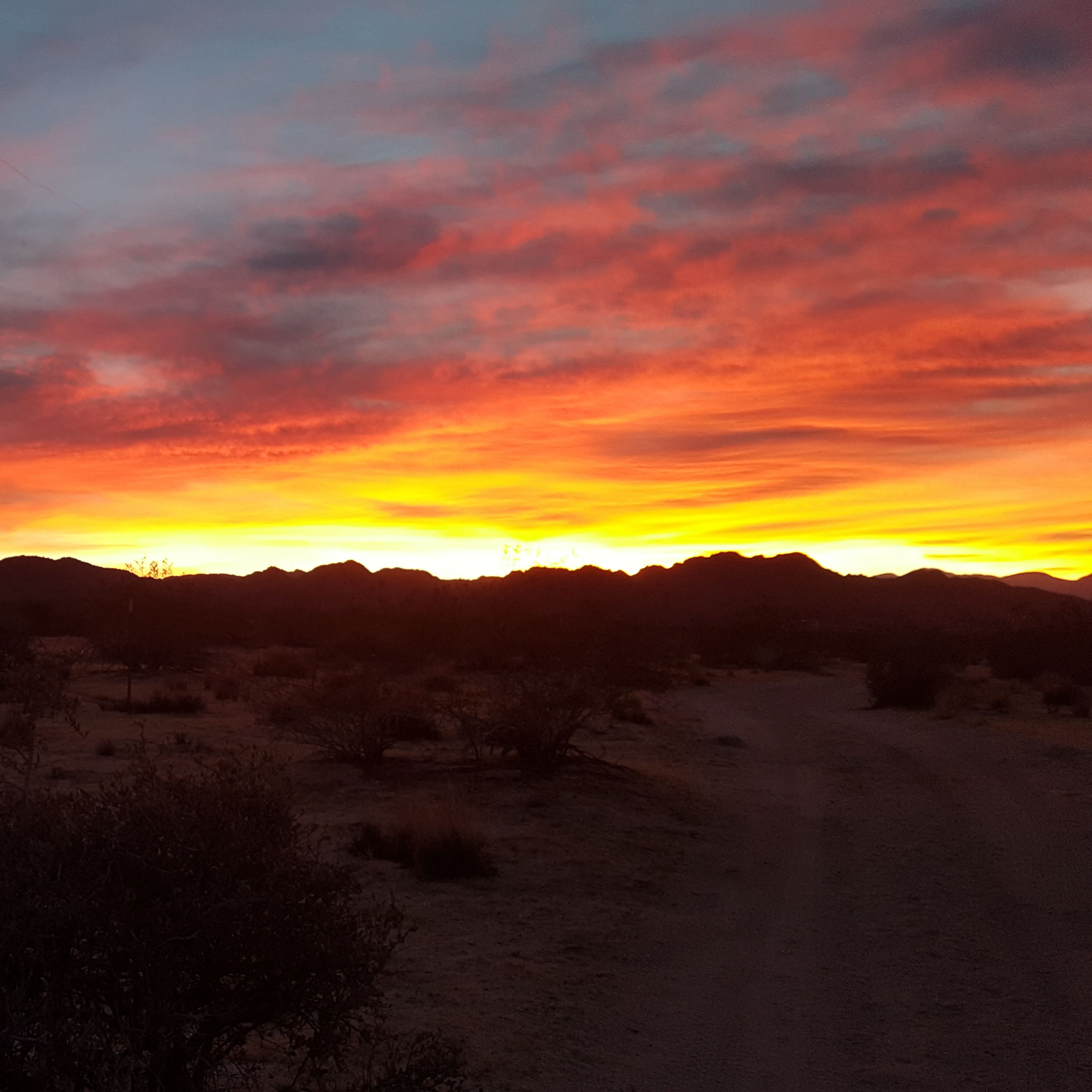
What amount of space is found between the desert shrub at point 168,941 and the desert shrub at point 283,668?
1286 inches

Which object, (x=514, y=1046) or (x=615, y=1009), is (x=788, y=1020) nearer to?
(x=615, y=1009)

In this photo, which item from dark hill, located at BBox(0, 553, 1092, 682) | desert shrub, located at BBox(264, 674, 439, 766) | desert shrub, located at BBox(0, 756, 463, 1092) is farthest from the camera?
dark hill, located at BBox(0, 553, 1092, 682)

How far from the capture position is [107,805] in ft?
16.9

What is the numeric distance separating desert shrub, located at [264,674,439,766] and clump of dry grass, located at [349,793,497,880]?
4193mm

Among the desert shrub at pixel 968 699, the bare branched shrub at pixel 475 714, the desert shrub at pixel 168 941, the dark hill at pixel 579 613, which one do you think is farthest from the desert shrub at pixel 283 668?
the desert shrub at pixel 168 941

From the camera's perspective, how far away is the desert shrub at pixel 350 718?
17141 mm

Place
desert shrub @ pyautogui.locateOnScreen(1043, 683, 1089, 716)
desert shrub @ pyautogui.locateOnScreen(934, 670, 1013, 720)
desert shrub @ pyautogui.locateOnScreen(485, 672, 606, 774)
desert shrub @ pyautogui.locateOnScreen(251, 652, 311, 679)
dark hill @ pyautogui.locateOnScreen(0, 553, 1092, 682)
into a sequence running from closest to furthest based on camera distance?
desert shrub @ pyautogui.locateOnScreen(485, 672, 606, 774)
desert shrub @ pyautogui.locateOnScreen(934, 670, 1013, 720)
desert shrub @ pyautogui.locateOnScreen(1043, 683, 1089, 716)
desert shrub @ pyautogui.locateOnScreen(251, 652, 311, 679)
dark hill @ pyautogui.locateOnScreen(0, 553, 1092, 682)

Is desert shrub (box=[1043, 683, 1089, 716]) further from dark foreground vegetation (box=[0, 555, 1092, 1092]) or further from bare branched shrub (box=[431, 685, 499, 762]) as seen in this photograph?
bare branched shrub (box=[431, 685, 499, 762])

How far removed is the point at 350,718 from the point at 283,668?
22.5m

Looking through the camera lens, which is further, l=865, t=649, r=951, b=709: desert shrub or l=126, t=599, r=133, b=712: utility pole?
l=126, t=599, r=133, b=712: utility pole

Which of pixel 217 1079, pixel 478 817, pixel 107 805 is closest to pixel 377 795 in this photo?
pixel 478 817

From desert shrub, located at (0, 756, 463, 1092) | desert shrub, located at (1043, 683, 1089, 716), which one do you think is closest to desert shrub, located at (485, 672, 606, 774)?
desert shrub, located at (0, 756, 463, 1092)

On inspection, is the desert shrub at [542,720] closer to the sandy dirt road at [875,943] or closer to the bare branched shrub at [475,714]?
the bare branched shrub at [475,714]

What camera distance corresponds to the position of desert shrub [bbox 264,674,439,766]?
56.2 ft
